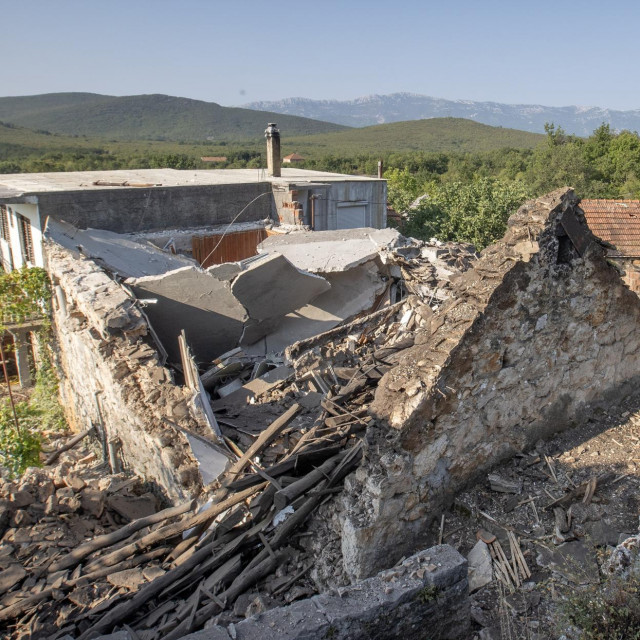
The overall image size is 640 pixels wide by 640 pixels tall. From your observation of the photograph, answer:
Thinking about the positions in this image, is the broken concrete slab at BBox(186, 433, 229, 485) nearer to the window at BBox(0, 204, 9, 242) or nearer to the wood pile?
the wood pile

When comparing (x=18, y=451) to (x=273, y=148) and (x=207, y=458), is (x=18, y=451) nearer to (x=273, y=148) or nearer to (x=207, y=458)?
(x=207, y=458)

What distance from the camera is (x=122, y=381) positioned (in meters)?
6.46

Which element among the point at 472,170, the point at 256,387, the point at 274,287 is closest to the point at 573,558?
the point at 256,387

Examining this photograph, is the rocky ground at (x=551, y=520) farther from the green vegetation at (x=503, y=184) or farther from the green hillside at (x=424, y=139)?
the green hillside at (x=424, y=139)

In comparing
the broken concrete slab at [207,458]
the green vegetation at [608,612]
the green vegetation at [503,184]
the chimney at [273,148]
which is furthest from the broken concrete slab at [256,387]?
the green vegetation at [503,184]

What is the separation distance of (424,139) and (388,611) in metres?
112

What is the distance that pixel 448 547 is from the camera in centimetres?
356

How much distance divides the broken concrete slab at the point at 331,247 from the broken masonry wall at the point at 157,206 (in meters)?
3.21

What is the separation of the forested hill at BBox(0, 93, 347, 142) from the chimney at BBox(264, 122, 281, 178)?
110m

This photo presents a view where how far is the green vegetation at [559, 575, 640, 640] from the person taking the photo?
2.84 metres

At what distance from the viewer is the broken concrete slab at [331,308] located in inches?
350

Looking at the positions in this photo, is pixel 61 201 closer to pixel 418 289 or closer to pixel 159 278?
pixel 159 278

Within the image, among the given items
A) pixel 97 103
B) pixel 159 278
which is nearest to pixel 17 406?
pixel 159 278

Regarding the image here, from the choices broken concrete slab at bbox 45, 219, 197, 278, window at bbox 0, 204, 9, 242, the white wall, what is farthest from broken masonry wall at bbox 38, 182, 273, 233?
window at bbox 0, 204, 9, 242
